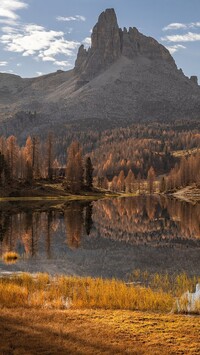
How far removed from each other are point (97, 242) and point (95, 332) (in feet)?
129

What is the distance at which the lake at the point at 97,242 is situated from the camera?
39812 mm

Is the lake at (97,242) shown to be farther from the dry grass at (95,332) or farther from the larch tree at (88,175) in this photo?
the larch tree at (88,175)

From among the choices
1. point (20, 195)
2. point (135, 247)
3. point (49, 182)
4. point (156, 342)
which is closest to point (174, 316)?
point (156, 342)

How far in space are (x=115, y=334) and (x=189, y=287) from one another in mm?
12694

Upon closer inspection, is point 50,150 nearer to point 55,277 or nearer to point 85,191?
point 85,191

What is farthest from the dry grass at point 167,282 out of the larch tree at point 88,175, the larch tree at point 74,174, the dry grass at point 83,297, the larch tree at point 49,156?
the larch tree at point 88,175

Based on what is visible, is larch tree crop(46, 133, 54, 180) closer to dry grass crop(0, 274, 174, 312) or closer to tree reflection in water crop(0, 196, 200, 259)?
tree reflection in water crop(0, 196, 200, 259)

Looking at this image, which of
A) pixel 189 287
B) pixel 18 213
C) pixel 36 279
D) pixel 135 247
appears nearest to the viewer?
pixel 189 287

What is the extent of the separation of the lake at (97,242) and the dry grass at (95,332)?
1393 cm

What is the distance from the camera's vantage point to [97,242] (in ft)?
189

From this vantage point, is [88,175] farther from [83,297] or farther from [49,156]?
[83,297]

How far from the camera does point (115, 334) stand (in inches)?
719

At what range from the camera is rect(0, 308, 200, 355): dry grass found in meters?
16.4

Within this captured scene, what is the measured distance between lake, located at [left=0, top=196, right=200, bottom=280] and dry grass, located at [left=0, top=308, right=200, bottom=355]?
13931 millimetres
